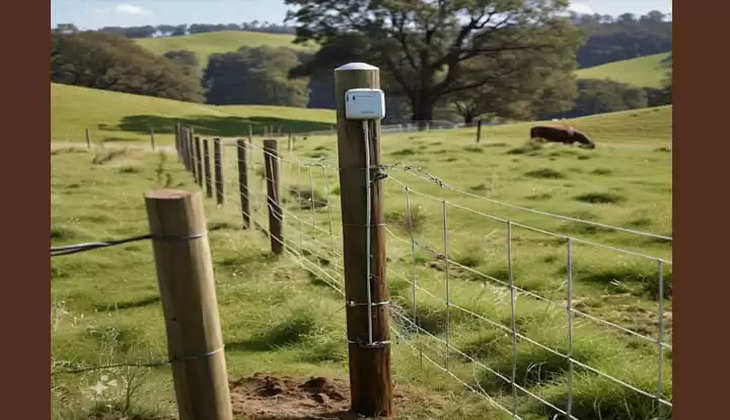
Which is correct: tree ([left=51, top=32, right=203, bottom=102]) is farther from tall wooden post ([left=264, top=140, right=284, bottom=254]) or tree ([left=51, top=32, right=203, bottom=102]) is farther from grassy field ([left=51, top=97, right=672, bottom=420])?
tall wooden post ([left=264, top=140, right=284, bottom=254])

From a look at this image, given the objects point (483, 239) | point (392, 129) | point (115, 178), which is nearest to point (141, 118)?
point (392, 129)

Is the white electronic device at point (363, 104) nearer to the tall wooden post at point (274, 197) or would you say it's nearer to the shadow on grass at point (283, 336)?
the shadow on grass at point (283, 336)

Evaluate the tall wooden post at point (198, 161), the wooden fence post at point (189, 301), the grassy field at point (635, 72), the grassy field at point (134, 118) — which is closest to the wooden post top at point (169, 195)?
the wooden fence post at point (189, 301)

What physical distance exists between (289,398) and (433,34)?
135 ft

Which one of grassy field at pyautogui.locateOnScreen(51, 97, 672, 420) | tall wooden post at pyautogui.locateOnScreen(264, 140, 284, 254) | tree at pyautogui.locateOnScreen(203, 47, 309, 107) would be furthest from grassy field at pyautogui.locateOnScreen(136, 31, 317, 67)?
tall wooden post at pyautogui.locateOnScreen(264, 140, 284, 254)

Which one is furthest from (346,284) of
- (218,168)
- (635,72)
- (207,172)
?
(635,72)

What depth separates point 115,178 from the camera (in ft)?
55.2

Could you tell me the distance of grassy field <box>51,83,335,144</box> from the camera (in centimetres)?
3775

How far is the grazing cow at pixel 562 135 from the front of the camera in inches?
939

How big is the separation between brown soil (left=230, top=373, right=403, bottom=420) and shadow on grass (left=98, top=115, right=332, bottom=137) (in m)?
33.3

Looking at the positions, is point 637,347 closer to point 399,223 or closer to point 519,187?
point 399,223

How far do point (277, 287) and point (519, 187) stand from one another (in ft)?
25.9

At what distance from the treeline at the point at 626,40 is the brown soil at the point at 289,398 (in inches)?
5269

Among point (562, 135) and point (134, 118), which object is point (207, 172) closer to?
point (562, 135)
